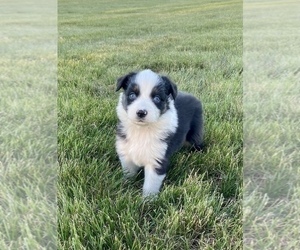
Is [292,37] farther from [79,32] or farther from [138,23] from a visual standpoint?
[79,32]

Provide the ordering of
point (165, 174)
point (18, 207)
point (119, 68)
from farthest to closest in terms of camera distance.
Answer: point (119, 68) < point (165, 174) < point (18, 207)

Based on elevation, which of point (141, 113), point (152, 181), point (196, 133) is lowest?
point (152, 181)

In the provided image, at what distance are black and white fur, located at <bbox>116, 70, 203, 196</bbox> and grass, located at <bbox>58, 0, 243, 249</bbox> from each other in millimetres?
33

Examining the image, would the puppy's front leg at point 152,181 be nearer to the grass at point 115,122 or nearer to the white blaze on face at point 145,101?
the grass at point 115,122

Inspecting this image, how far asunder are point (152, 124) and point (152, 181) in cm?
17

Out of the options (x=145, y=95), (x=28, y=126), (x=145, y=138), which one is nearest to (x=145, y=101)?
(x=145, y=95)

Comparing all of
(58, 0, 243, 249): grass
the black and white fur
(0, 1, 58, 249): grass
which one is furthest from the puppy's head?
(0, 1, 58, 249): grass

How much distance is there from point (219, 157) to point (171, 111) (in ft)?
0.65

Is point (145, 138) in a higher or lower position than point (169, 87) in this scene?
lower

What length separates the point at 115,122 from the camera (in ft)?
4.58

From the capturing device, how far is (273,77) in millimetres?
1383

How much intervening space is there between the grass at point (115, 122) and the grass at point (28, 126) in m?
0.04

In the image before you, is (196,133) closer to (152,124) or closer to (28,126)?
(152,124)

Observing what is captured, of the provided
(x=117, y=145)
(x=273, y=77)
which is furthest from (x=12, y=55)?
(x=273, y=77)
